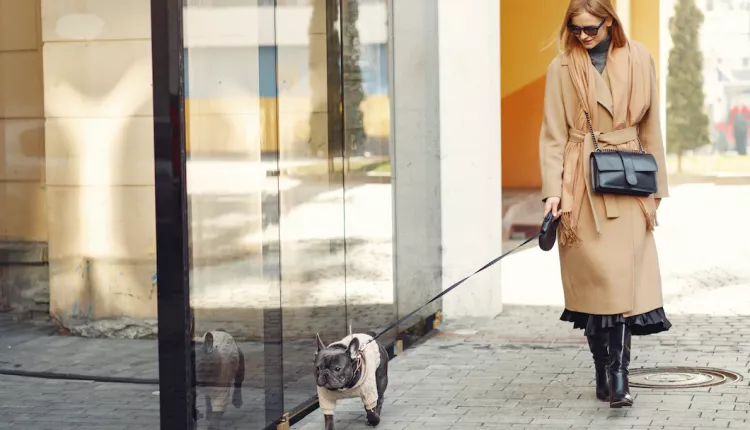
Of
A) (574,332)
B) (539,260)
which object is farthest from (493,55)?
(539,260)

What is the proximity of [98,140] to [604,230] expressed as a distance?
306 centimetres

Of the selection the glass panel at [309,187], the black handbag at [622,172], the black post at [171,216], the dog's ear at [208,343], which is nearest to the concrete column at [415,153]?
the glass panel at [309,187]

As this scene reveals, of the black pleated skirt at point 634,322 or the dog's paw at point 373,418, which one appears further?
the black pleated skirt at point 634,322

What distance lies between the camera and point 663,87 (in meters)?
13.3

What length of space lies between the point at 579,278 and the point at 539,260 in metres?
5.96

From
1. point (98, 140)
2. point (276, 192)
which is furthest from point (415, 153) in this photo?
point (276, 192)

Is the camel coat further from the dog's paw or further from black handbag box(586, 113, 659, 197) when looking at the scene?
the dog's paw

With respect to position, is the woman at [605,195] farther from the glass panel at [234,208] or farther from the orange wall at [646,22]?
the orange wall at [646,22]

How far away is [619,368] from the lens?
6535mm

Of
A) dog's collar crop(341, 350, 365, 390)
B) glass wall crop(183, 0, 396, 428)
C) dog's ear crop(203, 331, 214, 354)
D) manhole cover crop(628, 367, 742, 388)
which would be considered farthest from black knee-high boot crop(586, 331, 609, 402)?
dog's ear crop(203, 331, 214, 354)

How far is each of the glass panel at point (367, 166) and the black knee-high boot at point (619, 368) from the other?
5.18 feet

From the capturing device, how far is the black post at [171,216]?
5.38m

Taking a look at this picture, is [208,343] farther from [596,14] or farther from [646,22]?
[646,22]

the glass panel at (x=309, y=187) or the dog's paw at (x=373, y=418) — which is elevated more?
the glass panel at (x=309, y=187)
